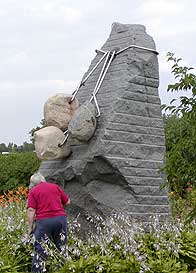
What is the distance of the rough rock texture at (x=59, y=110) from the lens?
284 inches

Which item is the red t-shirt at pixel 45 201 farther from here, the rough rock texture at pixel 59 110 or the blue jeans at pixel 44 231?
the rough rock texture at pixel 59 110

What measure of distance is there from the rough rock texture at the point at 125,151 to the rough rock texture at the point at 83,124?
0.10m

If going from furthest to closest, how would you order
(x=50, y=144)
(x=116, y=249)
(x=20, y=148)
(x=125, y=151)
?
1. (x=20, y=148)
2. (x=50, y=144)
3. (x=125, y=151)
4. (x=116, y=249)

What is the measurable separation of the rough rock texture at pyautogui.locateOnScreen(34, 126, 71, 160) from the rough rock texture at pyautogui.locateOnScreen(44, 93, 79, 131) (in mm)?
133

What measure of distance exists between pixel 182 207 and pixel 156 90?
3757 millimetres

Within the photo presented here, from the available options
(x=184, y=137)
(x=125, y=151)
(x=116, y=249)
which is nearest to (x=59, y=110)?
(x=125, y=151)

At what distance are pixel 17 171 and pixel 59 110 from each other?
7193 mm

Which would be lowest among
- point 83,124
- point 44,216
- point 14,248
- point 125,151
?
point 14,248

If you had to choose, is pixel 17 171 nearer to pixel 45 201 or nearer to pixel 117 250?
pixel 45 201

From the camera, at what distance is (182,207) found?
10.4 metres

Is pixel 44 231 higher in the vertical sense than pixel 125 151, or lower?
lower

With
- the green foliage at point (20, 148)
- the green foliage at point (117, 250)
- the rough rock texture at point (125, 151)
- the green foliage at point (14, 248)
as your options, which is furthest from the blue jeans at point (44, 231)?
the green foliage at point (20, 148)

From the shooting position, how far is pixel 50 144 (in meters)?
7.05

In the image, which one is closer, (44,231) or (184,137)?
(184,137)
